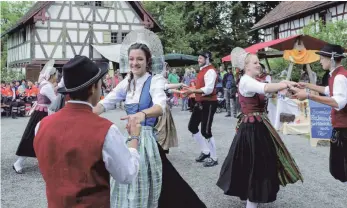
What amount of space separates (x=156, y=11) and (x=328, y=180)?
29950 millimetres

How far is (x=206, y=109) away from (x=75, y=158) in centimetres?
498

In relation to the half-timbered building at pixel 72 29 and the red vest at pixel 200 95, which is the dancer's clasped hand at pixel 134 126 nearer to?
the red vest at pixel 200 95

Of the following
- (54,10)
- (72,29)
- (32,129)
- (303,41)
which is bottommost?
(32,129)

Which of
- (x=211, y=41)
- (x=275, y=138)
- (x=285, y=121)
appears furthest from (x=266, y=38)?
(x=275, y=138)

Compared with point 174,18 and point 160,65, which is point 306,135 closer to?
point 160,65

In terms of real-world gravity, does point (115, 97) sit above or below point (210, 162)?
above

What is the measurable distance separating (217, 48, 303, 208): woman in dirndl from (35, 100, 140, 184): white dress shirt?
6.94ft

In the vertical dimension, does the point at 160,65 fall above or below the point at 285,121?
above

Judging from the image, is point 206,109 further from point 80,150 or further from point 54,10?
point 54,10

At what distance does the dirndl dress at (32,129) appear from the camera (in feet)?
20.3

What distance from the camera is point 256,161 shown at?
13.3 ft

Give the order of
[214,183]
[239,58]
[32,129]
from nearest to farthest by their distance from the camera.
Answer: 1. [239,58]
2. [214,183]
3. [32,129]

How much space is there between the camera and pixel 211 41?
30125 mm

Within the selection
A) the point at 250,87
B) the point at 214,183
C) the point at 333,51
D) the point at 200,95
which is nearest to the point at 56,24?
the point at 200,95
